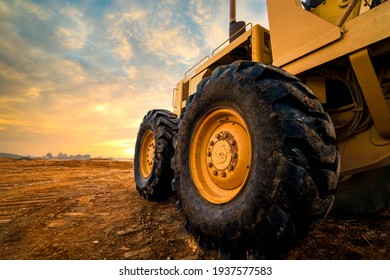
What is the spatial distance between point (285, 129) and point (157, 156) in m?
2.19

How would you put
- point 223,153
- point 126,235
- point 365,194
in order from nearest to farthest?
1. point 223,153
2. point 126,235
3. point 365,194

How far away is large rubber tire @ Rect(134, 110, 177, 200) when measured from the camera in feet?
10.3

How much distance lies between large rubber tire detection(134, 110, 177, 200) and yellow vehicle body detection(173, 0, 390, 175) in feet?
5.45

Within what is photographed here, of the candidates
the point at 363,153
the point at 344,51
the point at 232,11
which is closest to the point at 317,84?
the point at 344,51

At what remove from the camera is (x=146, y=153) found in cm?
401

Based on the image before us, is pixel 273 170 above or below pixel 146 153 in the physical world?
below

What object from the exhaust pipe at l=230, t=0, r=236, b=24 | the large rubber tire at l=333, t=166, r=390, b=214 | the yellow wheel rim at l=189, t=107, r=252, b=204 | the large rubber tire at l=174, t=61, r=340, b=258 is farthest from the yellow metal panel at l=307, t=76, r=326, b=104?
the exhaust pipe at l=230, t=0, r=236, b=24

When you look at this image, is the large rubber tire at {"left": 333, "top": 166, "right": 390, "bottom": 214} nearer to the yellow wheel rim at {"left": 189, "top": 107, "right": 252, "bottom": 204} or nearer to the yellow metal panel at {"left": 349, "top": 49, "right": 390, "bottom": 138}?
the yellow metal panel at {"left": 349, "top": 49, "right": 390, "bottom": 138}

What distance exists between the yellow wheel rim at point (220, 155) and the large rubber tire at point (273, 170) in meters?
0.02

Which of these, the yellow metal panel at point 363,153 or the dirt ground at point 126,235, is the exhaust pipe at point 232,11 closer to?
the yellow metal panel at point 363,153

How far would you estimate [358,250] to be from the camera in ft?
Answer: 5.92

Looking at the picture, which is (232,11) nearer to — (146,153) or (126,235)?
(146,153)

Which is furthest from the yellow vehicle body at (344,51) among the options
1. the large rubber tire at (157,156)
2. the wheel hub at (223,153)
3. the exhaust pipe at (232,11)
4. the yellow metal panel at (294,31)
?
the exhaust pipe at (232,11)
